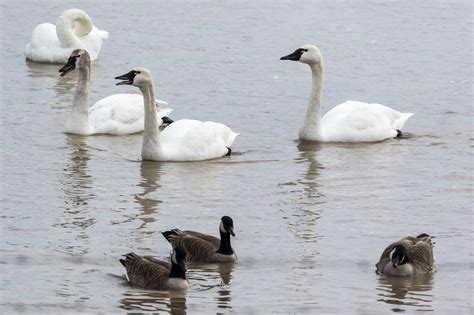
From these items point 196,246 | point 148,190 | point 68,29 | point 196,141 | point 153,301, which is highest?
point 68,29

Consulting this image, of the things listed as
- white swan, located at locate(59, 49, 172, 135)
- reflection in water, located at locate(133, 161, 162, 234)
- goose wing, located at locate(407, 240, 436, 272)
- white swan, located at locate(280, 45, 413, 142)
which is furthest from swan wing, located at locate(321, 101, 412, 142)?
goose wing, located at locate(407, 240, 436, 272)

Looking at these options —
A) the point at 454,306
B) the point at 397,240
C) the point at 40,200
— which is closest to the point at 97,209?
the point at 40,200

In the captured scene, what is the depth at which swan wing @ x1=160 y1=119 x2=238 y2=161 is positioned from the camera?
14.2m

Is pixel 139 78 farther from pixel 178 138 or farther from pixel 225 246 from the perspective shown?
pixel 225 246

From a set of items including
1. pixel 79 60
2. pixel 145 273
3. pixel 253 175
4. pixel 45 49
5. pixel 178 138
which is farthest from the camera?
pixel 45 49

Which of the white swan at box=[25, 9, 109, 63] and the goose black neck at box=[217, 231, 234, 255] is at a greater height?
the white swan at box=[25, 9, 109, 63]

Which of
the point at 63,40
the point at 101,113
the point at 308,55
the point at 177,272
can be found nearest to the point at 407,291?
the point at 177,272

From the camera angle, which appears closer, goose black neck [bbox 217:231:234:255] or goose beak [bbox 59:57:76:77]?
goose black neck [bbox 217:231:234:255]

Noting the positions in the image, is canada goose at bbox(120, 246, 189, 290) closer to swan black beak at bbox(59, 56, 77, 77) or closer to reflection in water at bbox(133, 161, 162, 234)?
reflection in water at bbox(133, 161, 162, 234)

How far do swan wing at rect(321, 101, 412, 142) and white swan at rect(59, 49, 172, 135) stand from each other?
6.85 ft

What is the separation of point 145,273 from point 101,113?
20.6ft

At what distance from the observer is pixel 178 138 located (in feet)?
47.0

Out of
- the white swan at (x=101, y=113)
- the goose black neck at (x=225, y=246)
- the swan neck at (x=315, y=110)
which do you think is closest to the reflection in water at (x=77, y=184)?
the white swan at (x=101, y=113)

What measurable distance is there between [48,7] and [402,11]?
6493 millimetres
